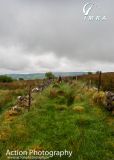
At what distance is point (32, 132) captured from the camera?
19.8 metres

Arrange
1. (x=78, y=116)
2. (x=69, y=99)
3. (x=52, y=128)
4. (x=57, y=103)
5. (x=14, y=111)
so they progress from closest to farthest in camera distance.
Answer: (x=52, y=128)
(x=78, y=116)
(x=14, y=111)
(x=57, y=103)
(x=69, y=99)

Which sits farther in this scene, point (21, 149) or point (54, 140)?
point (54, 140)

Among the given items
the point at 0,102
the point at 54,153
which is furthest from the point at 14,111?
the point at 0,102

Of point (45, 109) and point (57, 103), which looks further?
point (57, 103)

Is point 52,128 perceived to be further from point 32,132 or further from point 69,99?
point 69,99

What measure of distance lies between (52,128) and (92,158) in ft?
16.4

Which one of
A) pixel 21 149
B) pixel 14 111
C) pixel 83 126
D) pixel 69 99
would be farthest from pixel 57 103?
pixel 21 149

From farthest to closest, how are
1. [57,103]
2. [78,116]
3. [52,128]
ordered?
[57,103]
[78,116]
[52,128]

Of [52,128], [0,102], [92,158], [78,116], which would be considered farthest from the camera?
[0,102]

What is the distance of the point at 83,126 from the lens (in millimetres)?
21391

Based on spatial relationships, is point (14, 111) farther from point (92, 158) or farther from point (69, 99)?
point (92, 158)

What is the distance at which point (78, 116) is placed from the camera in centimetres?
2339

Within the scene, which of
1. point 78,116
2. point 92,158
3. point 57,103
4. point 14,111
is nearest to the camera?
point 92,158

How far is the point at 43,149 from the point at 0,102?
20414mm
